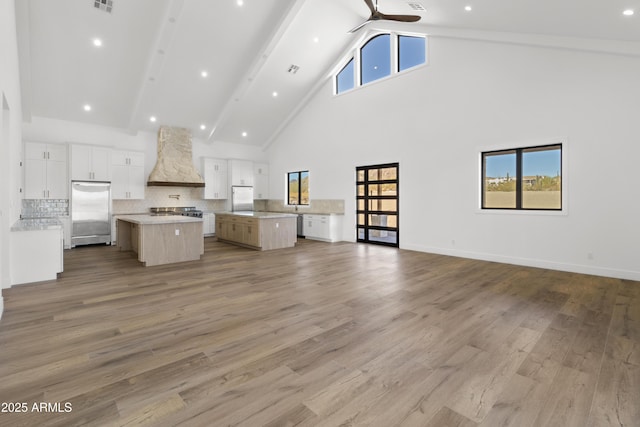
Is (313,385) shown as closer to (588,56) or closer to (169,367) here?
(169,367)

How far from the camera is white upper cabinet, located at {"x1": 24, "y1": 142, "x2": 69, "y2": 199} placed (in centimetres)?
707

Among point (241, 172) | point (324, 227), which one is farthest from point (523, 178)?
point (241, 172)

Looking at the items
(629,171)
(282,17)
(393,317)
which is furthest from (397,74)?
(393,317)

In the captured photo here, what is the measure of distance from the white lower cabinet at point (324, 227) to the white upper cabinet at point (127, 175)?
492 cm

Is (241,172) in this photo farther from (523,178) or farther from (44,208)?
(523,178)

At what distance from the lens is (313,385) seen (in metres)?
1.92

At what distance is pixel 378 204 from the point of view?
317 inches

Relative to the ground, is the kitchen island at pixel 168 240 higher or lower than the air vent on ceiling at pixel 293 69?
lower

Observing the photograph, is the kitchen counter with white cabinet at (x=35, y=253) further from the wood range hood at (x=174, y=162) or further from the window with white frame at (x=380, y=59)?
the window with white frame at (x=380, y=59)

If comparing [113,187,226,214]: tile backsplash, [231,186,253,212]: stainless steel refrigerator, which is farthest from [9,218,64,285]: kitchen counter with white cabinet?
[231,186,253,212]: stainless steel refrigerator

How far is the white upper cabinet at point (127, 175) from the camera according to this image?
8227 millimetres

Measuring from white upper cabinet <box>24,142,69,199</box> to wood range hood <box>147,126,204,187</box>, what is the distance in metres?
1.98

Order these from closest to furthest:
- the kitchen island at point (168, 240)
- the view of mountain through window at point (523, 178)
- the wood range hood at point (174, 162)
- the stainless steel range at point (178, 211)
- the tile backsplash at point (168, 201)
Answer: the view of mountain through window at point (523, 178), the kitchen island at point (168, 240), the tile backsplash at point (168, 201), the wood range hood at point (174, 162), the stainless steel range at point (178, 211)

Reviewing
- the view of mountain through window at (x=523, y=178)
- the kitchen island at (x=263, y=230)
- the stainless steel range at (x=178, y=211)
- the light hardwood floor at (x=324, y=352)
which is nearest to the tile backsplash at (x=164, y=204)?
the stainless steel range at (x=178, y=211)
